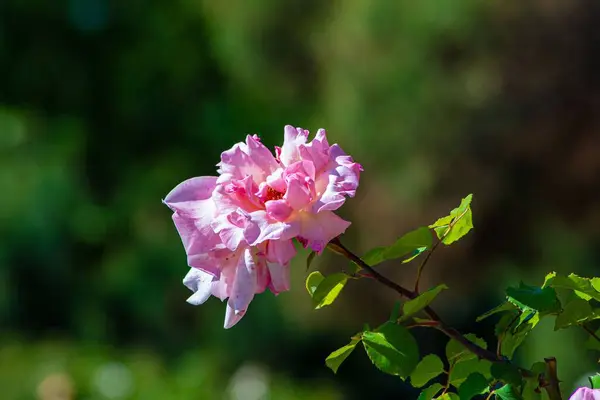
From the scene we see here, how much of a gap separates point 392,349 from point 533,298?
0.07 metres

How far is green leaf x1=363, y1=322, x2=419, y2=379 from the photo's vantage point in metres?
0.45

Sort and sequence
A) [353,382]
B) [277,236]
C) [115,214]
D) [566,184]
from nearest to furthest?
[277,236]
[566,184]
[353,382]
[115,214]

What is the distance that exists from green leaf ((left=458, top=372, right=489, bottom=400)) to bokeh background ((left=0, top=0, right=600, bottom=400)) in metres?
1.92

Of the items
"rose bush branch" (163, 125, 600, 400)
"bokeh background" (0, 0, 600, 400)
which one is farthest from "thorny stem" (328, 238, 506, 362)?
"bokeh background" (0, 0, 600, 400)

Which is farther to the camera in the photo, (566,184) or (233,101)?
(233,101)

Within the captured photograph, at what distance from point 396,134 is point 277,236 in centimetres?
237

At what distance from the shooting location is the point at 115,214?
3.88 meters

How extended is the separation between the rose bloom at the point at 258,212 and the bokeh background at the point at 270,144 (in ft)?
6.26

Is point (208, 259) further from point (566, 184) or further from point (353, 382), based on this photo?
point (353, 382)

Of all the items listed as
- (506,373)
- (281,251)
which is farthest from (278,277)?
(506,373)

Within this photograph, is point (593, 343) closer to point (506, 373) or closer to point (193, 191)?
point (506, 373)

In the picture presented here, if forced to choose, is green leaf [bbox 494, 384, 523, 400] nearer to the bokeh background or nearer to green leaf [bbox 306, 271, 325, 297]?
green leaf [bbox 306, 271, 325, 297]

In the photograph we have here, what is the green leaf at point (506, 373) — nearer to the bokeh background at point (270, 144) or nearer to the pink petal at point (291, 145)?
the pink petal at point (291, 145)

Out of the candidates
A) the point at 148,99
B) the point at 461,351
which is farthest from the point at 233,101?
the point at 461,351
